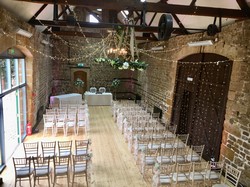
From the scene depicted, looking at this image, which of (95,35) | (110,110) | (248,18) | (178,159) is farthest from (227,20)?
(110,110)

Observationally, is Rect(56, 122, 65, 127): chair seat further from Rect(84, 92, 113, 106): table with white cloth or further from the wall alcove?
the wall alcove

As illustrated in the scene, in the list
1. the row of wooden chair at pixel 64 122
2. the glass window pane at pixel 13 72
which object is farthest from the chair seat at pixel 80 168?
the glass window pane at pixel 13 72

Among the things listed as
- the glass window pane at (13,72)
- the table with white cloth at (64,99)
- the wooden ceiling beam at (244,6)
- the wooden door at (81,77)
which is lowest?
the table with white cloth at (64,99)

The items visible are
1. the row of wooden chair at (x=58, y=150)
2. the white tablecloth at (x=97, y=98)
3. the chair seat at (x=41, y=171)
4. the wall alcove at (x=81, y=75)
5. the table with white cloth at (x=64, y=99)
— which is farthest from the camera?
the wall alcove at (x=81, y=75)

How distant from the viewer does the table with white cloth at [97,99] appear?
41.8 feet

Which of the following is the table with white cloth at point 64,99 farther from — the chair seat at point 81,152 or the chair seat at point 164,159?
the chair seat at point 164,159

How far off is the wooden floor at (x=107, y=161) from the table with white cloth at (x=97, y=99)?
136 inches

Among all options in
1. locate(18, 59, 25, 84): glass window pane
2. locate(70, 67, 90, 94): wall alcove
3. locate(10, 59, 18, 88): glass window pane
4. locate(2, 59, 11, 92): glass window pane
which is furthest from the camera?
locate(70, 67, 90, 94): wall alcove

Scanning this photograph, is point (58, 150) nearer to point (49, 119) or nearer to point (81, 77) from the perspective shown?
point (49, 119)

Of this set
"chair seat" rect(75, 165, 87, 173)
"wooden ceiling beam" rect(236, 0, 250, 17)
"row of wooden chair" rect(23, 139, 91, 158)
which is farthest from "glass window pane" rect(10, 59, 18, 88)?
"wooden ceiling beam" rect(236, 0, 250, 17)

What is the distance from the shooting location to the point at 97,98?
12.8 m

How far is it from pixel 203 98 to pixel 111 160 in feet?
12.0

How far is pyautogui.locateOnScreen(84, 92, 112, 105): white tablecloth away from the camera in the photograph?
1273cm

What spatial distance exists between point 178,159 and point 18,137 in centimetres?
548
